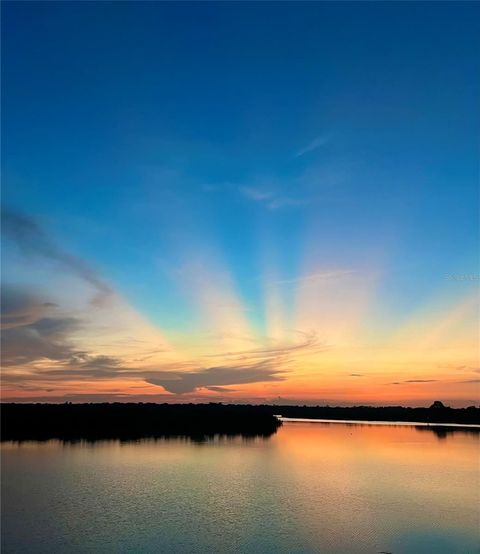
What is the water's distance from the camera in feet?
81.3

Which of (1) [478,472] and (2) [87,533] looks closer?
(2) [87,533]

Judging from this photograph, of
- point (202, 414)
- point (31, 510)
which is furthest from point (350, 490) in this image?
point (202, 414)

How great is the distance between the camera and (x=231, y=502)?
33.5 metres

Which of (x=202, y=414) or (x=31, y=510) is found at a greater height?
(x=202, y=414)

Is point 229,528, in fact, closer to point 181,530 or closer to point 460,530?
point 181,530

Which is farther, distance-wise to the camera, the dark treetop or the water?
the dark treetop

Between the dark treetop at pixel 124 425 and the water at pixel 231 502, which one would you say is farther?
the dark treetop at pixel 124 425

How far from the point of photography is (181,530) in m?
26.7

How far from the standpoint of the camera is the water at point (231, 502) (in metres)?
24.8

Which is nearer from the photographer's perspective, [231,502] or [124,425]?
[231,502]

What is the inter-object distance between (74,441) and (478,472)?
156 ft

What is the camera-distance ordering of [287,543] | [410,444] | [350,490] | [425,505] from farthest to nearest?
[410,444], [350,490], [425,505], [287,543]

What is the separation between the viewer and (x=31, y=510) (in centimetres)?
2994

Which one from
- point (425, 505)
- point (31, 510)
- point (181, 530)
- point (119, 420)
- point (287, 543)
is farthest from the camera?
point (119, 420)
